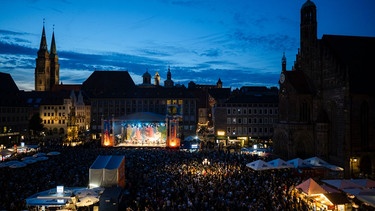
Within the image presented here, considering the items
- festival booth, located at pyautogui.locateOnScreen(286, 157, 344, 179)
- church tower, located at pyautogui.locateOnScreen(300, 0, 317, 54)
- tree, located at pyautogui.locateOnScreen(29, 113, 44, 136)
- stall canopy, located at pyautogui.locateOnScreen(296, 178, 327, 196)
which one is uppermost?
church tower, located at pyautogui.locateOnScreen(300, 0, 317, 54)

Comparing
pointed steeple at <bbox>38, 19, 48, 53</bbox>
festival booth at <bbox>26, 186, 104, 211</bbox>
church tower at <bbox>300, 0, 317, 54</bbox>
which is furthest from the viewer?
pointed steeple at <bbox>38, 19, 48, 53</bbox>

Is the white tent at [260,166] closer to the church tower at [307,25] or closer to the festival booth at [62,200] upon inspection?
the festival booth at [62,200]

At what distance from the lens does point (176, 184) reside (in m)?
24.3

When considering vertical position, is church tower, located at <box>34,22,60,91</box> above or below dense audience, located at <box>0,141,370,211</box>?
above

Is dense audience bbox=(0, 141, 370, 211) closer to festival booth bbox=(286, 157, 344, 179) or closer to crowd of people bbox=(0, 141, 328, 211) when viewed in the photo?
crowd of people bbox=(0, 141, 328, 211)

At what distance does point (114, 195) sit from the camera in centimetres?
1959

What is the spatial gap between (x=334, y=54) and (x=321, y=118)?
7002 mm

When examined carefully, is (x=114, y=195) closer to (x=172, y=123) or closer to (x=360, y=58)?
(x=360, y=58)

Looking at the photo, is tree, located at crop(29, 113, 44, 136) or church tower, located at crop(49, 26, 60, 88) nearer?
tree, located at crop(29, 113, 44, 136)

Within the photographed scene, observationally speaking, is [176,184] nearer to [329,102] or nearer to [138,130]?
[329,102]

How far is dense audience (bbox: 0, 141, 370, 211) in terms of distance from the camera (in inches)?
772

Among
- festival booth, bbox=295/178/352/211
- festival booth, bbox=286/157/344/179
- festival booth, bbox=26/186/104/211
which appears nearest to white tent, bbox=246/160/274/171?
festival booth, bbox=286/157/344/179

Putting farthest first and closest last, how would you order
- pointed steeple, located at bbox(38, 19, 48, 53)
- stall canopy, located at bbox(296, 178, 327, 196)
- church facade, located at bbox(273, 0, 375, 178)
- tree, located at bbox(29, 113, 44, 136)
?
pointed steeple, located at bbox(38, 19, 48, 53) → tree, located at bbox(29, 113, 44, 136) → church facade, located at bbox(273, 0, 375, 178) → stall canopy, located at bbox(296, 178, 327, 196)

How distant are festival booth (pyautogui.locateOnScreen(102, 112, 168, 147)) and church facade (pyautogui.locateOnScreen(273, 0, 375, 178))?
2228 centimetres
